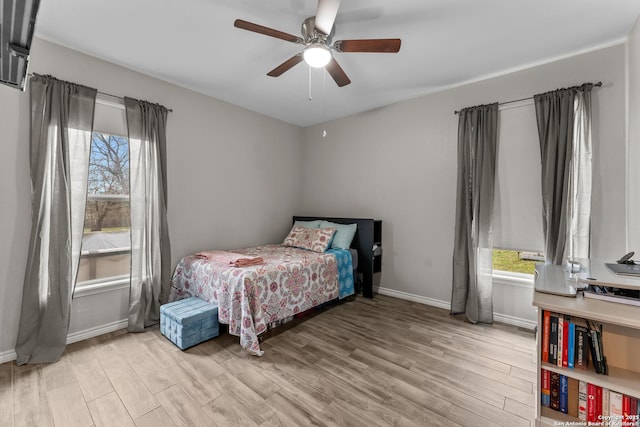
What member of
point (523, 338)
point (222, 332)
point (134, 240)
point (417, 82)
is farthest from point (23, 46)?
point (523, 338)

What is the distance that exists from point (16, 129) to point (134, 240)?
3.99 feet

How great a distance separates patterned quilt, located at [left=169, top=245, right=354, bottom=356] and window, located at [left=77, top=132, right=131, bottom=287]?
59 cm

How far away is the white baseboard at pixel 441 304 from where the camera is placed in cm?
265

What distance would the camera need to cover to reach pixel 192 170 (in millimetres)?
3127

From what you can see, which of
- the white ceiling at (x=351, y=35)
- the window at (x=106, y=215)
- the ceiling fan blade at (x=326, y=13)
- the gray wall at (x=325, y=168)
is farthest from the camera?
the window at (x=106, y=215)

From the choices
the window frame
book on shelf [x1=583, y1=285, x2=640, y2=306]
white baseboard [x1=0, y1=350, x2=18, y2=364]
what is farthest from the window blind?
white baseboard [x1=0, y1=350, x2=18, y2=364]

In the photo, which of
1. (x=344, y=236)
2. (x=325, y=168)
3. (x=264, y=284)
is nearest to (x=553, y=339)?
(x=264, y=284)

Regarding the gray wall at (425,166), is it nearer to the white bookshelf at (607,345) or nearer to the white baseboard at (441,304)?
the white baseboard at (441,304)

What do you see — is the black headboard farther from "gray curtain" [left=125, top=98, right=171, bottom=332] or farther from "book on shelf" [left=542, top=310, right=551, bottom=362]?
"gray curtain" [left=125, top=98, right=171, bottom=332]

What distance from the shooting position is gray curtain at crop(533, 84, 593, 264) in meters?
2.32

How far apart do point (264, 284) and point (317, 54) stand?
1.89 meters

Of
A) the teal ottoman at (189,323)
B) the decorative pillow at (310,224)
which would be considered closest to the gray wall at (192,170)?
the decorative pillow at (310,224)

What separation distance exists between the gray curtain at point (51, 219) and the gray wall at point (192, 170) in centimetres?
11

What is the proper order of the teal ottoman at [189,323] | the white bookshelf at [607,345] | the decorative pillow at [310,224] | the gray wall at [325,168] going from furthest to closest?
the decorative pillow at [310,224] → the teal ottoman at [189,323] → the gray wall at [325,168] → the white bookshelf at [607,345]
